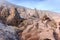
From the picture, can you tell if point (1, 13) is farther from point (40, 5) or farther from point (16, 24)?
point (40, 5)

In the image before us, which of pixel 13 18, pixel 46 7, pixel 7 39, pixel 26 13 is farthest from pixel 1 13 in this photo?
pixel 46 7

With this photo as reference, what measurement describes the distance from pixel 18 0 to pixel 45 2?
0.59m

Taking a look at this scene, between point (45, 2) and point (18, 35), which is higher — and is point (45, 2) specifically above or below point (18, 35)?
above

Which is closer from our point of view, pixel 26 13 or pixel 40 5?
pixel 26 13

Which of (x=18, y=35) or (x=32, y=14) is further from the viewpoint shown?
(x=32, y=14)

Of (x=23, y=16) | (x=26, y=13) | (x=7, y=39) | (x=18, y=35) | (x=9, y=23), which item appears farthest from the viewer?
(x=26, y=13)

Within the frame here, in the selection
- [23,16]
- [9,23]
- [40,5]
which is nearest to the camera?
[9,23]

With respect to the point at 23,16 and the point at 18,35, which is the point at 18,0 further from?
the point at 18,35

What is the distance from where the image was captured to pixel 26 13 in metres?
3.87

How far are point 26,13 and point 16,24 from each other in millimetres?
589

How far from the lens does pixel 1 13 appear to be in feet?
11.5

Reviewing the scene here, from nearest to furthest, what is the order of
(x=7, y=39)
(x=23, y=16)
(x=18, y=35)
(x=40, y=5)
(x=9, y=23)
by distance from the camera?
(x=7, y=39)
(x=18, y=35)
(x=9, y=23)
(x=23, y=16)
(x=40, y=5)

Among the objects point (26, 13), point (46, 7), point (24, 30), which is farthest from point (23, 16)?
point (46, 7)

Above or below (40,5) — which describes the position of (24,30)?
below
